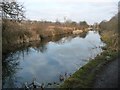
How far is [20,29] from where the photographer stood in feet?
122

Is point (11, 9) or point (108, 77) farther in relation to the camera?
point (11, 9)

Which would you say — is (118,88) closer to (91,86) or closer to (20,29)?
(91,86)

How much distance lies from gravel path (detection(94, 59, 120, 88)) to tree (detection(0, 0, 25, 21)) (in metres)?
13.7

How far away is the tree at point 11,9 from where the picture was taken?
83.2 ft

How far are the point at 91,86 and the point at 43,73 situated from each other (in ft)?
24.8

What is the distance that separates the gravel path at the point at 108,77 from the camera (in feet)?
34.3

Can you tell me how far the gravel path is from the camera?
1046 centimetres

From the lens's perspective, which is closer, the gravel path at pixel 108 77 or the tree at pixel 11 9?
the gravel path at pixel 108 77

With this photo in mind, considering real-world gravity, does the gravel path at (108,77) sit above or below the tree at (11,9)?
below

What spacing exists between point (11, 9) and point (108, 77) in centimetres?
1634

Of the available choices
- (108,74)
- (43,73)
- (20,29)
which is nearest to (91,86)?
(108,74)

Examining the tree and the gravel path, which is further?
the tree

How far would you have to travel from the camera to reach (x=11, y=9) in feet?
84.3

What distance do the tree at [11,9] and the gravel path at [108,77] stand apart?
13742 mm
